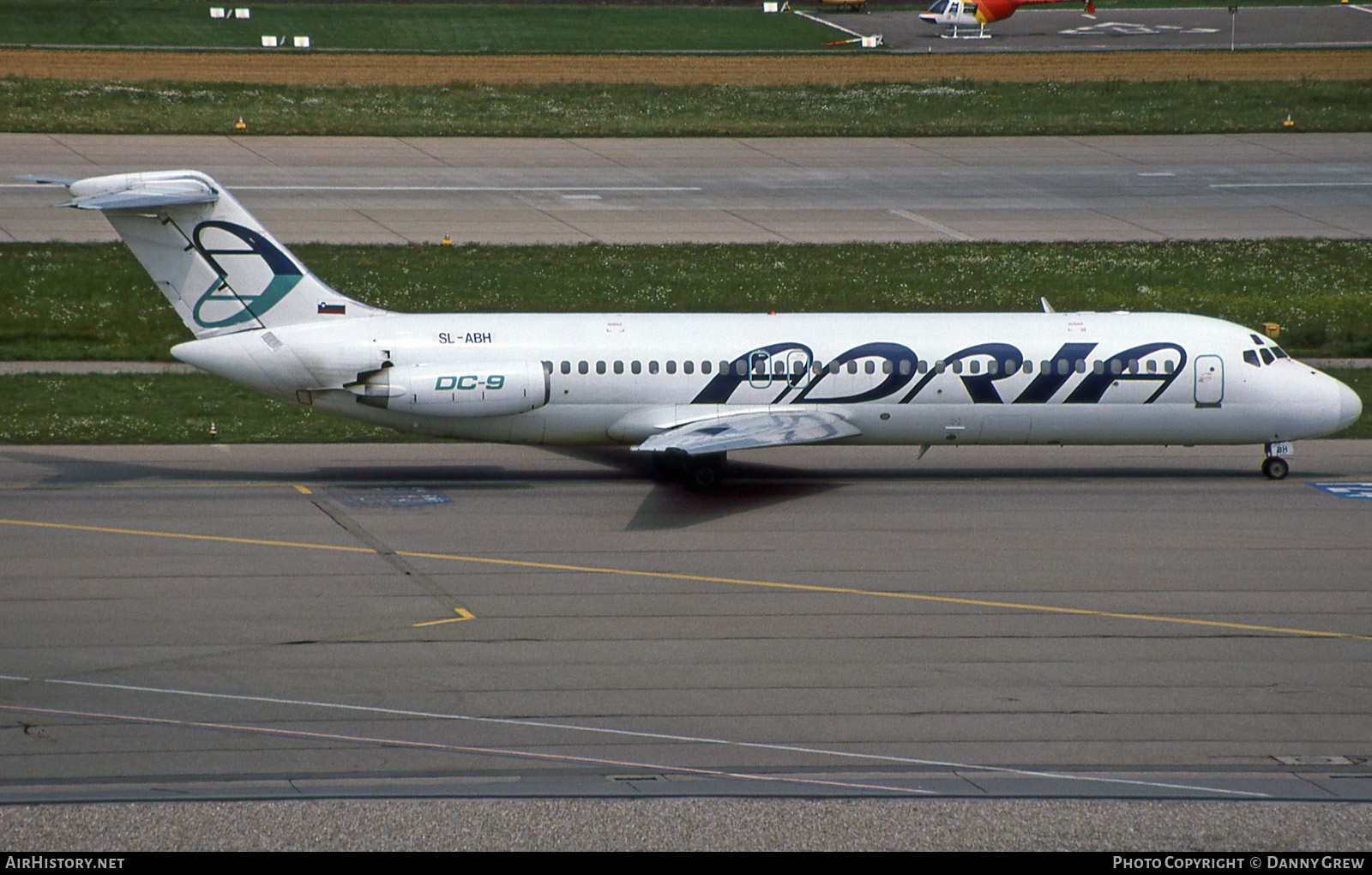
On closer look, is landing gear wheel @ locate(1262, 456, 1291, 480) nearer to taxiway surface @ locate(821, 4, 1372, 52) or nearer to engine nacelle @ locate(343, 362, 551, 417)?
engine nacelle @ locate(343, 362, 551, 417)

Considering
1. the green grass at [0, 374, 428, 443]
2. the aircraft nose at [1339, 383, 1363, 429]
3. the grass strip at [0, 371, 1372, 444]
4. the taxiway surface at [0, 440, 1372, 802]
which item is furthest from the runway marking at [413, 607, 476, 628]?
the aircraft nose at [1339, 383, 1363, 429]

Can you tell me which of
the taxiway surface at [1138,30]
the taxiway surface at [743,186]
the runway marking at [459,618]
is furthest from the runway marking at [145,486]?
the taxiway surface at [1138,30]

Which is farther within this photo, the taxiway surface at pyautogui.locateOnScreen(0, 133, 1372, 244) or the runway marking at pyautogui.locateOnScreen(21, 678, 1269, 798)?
the taxiway surface at pyautogui.locateOnScreen(0, 133, 1372, 244)

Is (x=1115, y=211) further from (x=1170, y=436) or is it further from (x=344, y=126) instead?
(x=344, y=126)

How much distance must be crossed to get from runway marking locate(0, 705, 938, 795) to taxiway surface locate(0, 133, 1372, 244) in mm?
31381

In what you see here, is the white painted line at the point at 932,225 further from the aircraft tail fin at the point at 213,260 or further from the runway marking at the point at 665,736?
the runway marking at the point at 665,736

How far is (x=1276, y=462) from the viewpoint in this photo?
2861cm

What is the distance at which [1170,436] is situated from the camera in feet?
93.0

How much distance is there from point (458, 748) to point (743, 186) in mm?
40936

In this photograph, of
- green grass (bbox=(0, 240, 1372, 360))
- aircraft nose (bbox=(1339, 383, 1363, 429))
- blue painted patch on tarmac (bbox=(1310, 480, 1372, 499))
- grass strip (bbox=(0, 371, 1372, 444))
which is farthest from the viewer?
green grass (bbox=(0, 240, 1372, 360))

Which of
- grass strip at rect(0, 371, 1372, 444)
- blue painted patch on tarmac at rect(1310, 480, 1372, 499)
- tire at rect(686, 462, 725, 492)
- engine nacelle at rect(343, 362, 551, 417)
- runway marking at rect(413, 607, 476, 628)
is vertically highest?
engine nacelle at rect(343, 362, 551, 417)

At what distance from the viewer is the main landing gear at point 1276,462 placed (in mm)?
28516

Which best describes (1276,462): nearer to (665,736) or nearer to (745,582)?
(745,582)

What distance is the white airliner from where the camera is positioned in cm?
2664
